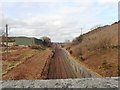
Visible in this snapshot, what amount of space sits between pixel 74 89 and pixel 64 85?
0.39 feet

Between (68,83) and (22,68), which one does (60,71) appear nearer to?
(22,68)

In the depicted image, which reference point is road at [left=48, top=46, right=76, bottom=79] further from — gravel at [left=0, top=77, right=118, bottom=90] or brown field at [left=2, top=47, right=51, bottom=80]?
gravel at [left=0, top=77, right=118, bottom=90]

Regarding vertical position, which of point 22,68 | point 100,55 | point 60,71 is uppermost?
A: point 100,55

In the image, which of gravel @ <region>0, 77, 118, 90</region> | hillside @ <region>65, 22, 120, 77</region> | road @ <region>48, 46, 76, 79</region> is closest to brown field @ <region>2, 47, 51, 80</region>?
road @ <region>48, 46, 76, 79</region>

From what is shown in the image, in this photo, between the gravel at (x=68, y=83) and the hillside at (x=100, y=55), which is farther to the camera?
the hillside at (x=100, y=55)

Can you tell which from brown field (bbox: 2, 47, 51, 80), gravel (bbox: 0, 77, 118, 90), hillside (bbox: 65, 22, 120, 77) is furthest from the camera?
hillside (bbox: 65, 22, 120, 77)

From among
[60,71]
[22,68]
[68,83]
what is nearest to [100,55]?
[60,71]

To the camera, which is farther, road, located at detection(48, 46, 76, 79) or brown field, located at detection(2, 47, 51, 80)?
road, located at detection(48, 46, 76, 79)

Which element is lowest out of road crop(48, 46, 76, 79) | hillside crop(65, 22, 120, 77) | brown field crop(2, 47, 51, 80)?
road crop(48, 46, 76, 79)

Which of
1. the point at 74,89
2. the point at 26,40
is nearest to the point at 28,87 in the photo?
the point at 74,89

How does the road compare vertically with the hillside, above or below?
below

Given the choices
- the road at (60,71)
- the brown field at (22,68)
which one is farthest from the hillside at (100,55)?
the brown field at (22,68)

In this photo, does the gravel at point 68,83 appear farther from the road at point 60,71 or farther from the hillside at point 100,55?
the road at point 60,71

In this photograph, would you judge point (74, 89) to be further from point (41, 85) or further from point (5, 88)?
point (5, 88)
